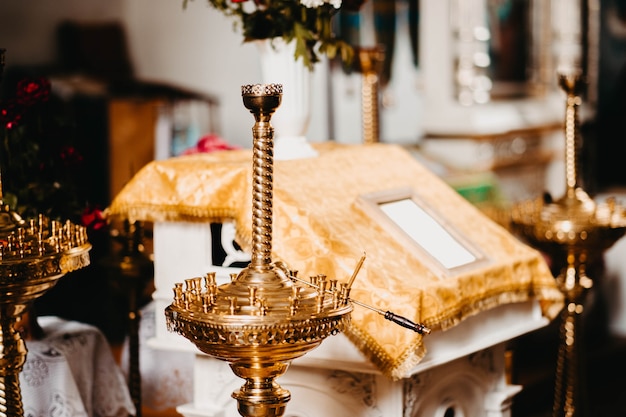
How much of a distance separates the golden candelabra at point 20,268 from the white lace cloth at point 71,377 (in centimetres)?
49

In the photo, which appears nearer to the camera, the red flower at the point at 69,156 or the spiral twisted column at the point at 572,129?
the red flower at the point at 69,156

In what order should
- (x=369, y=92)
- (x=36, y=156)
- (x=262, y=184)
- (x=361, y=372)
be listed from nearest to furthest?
1. (x=262, y=184)
2. (x=361, y=372)
3. (x=36, y=156)
4. (x=369, y=92)

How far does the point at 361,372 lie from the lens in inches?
112

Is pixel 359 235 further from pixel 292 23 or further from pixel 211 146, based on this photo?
pixel 211 146

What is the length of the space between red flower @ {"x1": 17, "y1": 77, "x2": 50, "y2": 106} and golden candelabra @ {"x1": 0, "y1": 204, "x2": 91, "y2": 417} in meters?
0.46

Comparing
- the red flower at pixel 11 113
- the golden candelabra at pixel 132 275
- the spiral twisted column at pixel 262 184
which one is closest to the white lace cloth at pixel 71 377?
the golden candelabra at pixel 132 275

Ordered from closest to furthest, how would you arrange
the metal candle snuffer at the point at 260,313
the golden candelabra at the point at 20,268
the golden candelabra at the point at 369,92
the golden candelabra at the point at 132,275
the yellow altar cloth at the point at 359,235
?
the metal candle snuffer at the point at 260,313 < the golden candelabra at the point at 20,268 < the yellow altar cloth at the point at 359,235 < the golden candelabra at the point at 132,275 < the golden candelabra at the point at 369,92

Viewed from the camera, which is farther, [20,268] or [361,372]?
[361,372]

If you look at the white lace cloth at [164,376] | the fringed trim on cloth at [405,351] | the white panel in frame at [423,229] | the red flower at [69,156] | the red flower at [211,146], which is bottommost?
the white lace cloth at [164,376]

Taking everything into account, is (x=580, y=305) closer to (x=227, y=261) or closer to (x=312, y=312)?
(x=227, y=261)

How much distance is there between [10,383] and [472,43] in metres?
5.10

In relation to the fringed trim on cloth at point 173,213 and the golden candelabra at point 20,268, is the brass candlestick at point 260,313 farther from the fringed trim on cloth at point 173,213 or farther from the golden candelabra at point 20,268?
the fringed trim on cloth at point 173,213

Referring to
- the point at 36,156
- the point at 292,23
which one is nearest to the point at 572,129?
the point at 292,23

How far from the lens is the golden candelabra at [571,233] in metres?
3.76
